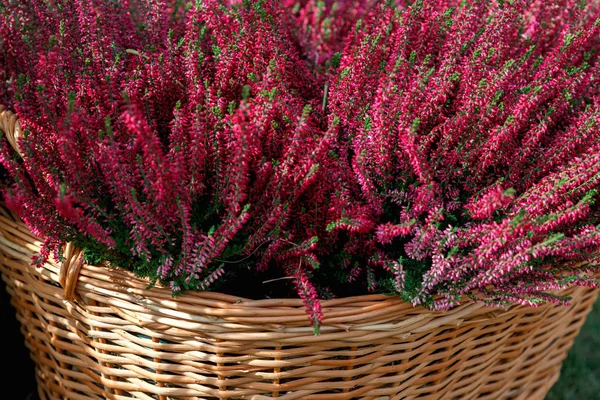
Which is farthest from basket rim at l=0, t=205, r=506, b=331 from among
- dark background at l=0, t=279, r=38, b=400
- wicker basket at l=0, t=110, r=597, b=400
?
dark background at l=0, t=279, r=38, b=400

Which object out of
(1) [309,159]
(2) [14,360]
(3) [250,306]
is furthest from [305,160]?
(2) [14,360]

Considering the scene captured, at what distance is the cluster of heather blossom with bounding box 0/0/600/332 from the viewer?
3.50ft

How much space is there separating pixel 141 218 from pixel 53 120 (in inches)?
11.2

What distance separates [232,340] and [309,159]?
1.28 ft

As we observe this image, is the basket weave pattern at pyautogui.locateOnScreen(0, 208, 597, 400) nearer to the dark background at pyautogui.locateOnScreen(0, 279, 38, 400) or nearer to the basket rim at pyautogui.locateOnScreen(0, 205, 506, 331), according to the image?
the basket rim at pyautogui.locateOnScreen(0, 205, 506, 331)

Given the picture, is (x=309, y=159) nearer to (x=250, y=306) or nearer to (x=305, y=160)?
(x=305, y=160)

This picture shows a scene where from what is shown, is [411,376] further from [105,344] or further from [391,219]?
[105,344]

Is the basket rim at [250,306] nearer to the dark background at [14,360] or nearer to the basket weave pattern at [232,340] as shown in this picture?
the basket weave pattern at [232,340]

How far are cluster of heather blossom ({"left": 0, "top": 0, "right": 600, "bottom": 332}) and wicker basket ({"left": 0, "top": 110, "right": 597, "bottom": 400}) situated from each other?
0.20ft

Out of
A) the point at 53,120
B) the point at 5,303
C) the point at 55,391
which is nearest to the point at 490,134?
the point at 53,120

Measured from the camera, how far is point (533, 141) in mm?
1202

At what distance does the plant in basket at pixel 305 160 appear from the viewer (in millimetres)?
1067

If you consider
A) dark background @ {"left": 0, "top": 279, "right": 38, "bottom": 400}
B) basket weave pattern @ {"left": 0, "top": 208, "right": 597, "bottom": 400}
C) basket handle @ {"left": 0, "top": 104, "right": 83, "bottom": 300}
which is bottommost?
dark background @ {"left": 0, "top": 279, "right": 38, "bottom": 400}

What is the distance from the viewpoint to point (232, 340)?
113 cm
